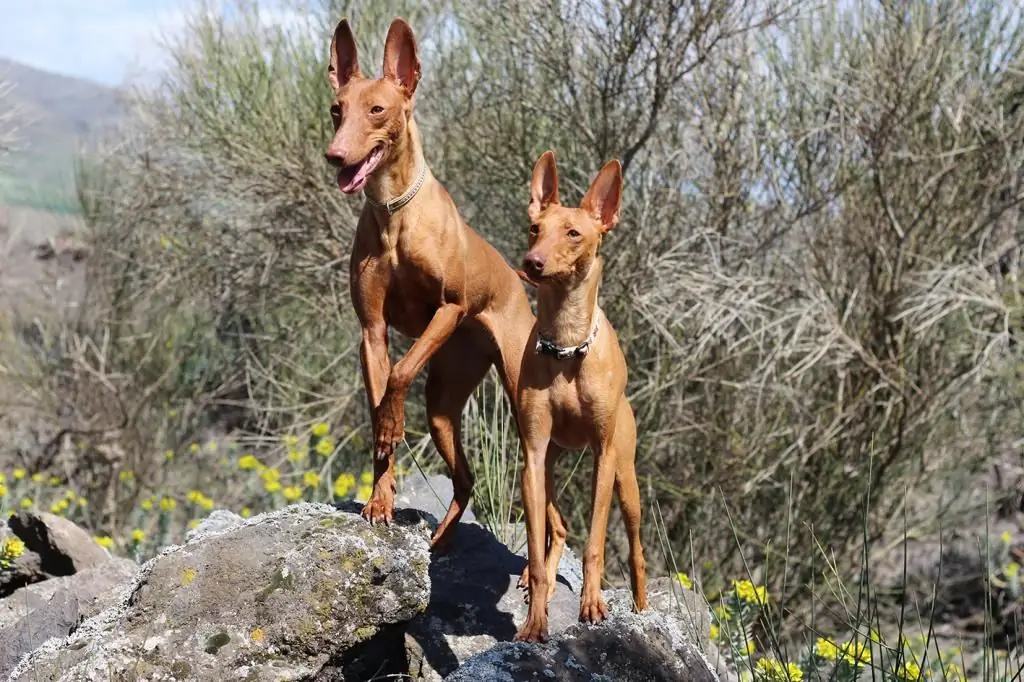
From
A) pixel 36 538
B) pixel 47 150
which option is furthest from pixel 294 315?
pixel 36 538

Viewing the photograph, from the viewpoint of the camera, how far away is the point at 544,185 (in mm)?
3535

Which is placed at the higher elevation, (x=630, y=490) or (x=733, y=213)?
(x=733, y=213)

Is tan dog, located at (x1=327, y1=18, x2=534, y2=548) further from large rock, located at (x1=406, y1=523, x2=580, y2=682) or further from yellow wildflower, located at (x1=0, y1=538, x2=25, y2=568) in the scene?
yellow wildflower, located at (x1=0, y1=538, x2=25, y2=568)

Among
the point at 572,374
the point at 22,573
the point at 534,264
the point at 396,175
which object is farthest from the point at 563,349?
the point at 22,573

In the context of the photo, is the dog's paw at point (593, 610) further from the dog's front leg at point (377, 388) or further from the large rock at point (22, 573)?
the large rock at point (22, 573)

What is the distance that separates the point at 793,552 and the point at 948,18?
13.4ft

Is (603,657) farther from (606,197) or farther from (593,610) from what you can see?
(606,197)

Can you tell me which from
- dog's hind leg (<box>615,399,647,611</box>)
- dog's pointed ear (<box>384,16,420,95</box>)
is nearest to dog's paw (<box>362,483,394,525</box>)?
dog's hind leg (<box>615,399,647,611</box>)

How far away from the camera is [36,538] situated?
18.3ft

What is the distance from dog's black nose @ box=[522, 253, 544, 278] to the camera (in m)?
3.21

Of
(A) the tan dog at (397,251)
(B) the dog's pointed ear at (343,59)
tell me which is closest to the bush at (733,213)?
(A) the tan dog at (397,251)

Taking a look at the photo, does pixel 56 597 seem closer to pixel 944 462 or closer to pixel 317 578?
pixel 317 578

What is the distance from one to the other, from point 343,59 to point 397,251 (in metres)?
0.66

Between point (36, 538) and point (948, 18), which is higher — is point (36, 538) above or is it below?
below
